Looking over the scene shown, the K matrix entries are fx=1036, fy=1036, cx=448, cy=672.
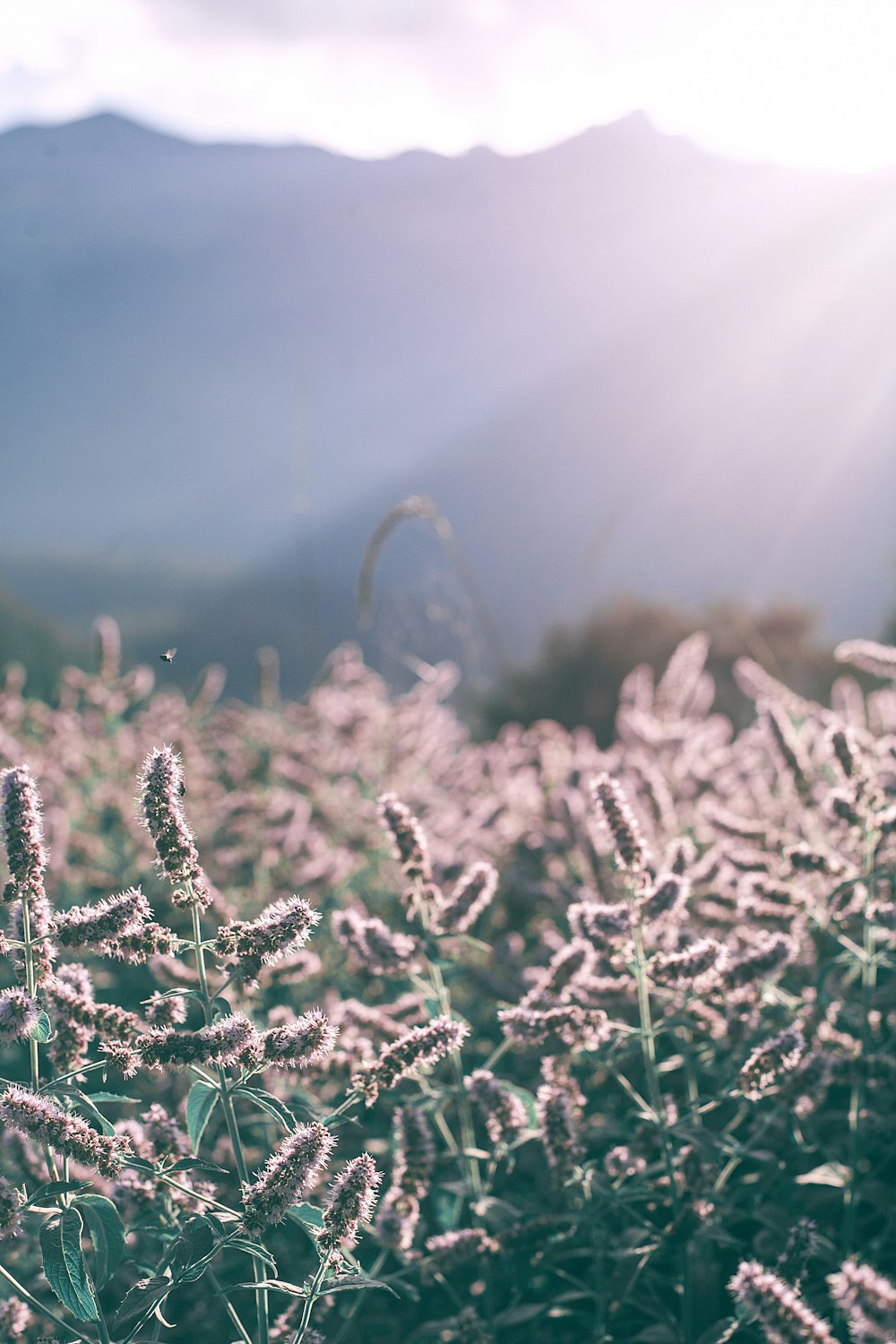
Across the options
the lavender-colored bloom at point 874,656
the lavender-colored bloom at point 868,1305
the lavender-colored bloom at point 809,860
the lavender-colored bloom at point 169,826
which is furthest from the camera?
the lavender-colored bloom at point 874,656

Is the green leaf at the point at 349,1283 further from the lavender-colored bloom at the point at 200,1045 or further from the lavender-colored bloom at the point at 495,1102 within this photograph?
the lavender-colored bloom at the point at 495,1102

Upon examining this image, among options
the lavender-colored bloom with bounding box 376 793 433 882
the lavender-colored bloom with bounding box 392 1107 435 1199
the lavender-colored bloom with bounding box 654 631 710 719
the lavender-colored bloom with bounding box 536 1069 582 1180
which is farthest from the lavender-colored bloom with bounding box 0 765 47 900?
the lavender-colored bloom with bounding box 654 631 710 719

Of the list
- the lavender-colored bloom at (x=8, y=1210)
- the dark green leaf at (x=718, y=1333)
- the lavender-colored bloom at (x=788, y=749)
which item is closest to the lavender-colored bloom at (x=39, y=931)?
the lavender-colored bloom at (x=8, y=1210)

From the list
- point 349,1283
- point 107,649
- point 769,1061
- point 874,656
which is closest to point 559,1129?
point 769,1061

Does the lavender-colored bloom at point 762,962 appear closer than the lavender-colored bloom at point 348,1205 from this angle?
No

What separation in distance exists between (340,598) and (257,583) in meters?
3.40

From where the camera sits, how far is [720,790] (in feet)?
11.4

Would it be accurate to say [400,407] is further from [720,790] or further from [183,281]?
[720,790]

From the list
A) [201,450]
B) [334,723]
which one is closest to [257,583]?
[201,450]

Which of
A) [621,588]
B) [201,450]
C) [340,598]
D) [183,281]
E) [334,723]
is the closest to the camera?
[334,723]

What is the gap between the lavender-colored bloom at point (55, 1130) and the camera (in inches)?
48.6

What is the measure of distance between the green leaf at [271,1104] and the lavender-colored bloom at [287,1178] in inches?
Answer: 1.5

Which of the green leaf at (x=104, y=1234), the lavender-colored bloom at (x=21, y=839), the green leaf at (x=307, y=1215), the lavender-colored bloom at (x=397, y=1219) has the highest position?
the lavender-colored bloom at (x=21, y=839)

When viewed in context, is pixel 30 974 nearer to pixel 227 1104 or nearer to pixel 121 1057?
pixel 121 1057
